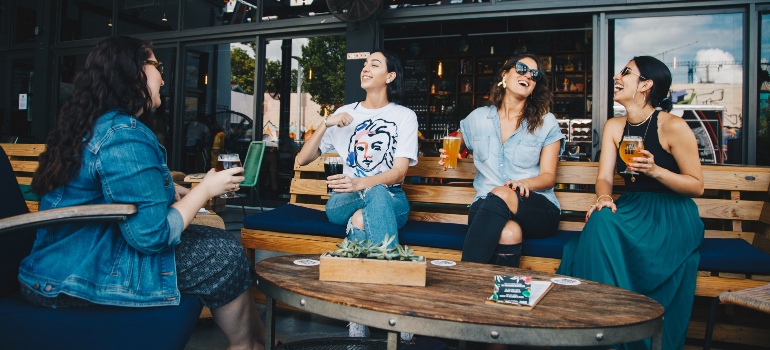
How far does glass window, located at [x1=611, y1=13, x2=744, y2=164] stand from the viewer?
5.31 meters

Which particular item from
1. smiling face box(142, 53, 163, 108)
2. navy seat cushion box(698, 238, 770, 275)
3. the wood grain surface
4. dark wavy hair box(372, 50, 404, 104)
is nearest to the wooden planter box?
the wood grain surface

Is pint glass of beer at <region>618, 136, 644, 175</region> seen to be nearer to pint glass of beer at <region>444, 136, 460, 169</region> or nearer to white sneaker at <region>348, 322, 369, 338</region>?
pint glass of beer at <region>444, 136, 460, 169</region>

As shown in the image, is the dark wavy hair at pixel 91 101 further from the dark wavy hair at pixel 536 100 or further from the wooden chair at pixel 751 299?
the wooden chair at pixel 751 299

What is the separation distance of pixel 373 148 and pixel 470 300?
5.41 feet

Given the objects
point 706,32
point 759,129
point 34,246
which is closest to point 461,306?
point 34,246

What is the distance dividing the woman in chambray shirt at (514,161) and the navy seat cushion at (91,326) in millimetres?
1285

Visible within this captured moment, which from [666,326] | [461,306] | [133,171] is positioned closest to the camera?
[461,306]

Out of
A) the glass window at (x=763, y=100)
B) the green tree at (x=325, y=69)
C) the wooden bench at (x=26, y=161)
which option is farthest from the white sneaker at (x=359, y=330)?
the green tree at (x=325, y=69)

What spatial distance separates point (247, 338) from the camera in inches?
80.3

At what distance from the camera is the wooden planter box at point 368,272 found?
66.8 inches

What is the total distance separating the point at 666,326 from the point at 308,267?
149 centimetres

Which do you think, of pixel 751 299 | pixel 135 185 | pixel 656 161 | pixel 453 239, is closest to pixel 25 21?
pixel 453 239

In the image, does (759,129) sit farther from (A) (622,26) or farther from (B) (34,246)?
(B) (34,246)

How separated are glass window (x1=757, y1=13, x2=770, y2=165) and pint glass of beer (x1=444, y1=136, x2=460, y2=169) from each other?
3.20m
